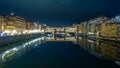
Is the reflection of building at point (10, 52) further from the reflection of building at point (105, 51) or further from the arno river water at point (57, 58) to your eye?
the reflection of building at point (105, 51)

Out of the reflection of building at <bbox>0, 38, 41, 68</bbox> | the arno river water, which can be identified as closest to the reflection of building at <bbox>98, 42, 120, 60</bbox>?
the arno river water

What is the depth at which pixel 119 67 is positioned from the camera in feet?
70.6

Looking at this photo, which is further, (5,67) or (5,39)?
(5,39)

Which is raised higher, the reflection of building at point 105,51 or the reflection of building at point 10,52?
the reflection of building at point 10,52

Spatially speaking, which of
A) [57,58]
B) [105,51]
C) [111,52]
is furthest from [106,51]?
[57,58]

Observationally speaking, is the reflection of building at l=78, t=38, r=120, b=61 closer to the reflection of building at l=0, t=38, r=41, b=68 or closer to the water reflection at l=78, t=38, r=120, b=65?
the water reflection at l=78, t=38, r=120, b=65

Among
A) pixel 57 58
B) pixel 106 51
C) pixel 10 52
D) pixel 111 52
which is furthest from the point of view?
pixel 106 51

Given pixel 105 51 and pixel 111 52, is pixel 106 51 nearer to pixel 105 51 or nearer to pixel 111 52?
pixel 105 51

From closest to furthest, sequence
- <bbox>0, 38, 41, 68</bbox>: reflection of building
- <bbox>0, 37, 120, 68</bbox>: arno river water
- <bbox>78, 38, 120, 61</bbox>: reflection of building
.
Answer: <bbox>0, 37, 120, 68</bbox>: arno river water < <bbox>0, 38, 41, 68</bbox>: reflection of building < <bbox>78, 38, 120, 61</bbox>: reflection of building

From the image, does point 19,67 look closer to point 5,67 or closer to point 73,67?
point 5,67

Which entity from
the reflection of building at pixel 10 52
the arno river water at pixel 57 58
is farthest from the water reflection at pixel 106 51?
the reflection of building at pixel 10 52

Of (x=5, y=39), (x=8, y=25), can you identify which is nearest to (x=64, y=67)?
(x=5, y=39)

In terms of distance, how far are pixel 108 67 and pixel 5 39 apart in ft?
106

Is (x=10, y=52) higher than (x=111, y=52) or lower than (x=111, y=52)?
higher
